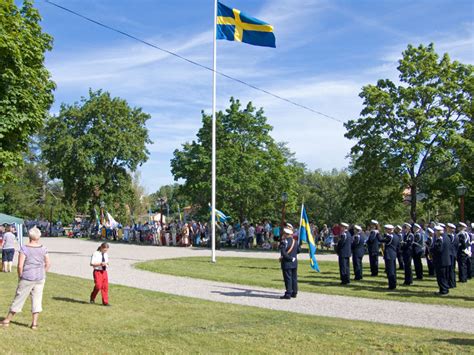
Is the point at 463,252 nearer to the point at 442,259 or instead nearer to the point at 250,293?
the point at 442,259

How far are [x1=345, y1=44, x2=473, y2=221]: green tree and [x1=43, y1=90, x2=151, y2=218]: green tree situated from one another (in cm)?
2569

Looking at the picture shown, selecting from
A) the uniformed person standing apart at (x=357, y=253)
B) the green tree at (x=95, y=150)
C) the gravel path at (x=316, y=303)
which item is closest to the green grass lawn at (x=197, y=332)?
the gravel path at (x=316, y=303)

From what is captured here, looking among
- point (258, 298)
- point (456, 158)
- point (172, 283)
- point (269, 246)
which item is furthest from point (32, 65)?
point (456, 158)

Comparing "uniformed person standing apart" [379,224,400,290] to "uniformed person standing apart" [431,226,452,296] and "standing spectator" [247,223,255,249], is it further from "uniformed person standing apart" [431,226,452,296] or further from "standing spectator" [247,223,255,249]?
"standing spectator" [247,223,255,249]

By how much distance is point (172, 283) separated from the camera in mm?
15727

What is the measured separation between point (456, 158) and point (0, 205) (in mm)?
56670

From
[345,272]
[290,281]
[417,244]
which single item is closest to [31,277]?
[290,281]

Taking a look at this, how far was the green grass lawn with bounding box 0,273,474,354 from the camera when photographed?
768cm

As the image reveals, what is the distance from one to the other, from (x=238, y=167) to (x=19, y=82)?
24249 millimetres

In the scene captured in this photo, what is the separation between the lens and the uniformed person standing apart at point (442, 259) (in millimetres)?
13922

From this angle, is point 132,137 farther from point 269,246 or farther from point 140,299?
point 140,299

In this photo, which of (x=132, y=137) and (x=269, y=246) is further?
(x=132, y=137)

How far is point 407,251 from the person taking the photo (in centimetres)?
1622

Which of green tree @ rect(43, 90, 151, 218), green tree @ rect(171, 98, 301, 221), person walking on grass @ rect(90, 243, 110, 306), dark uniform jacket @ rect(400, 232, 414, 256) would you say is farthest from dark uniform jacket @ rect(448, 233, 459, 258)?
green tree @ rect(43, 90, 151, 218)
